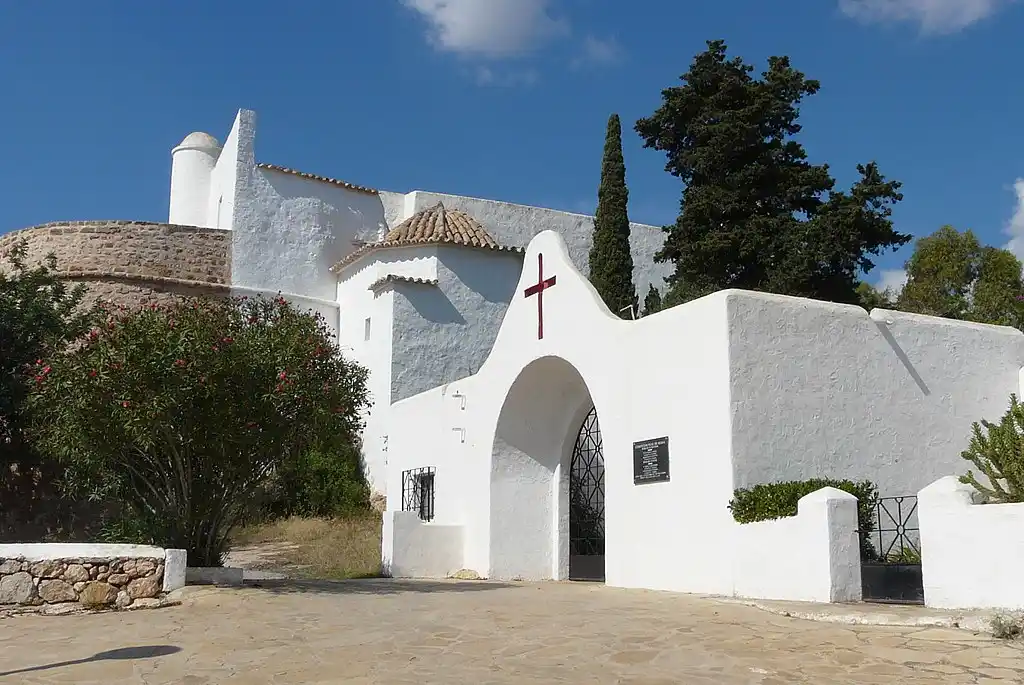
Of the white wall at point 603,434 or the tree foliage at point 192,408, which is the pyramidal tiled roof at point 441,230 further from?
the tree foliage at point 192,408

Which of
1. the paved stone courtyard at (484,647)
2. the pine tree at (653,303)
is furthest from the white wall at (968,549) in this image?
the pine tree at (653,303)

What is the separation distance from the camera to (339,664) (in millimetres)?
6820

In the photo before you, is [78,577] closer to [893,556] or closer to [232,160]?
[893,556]

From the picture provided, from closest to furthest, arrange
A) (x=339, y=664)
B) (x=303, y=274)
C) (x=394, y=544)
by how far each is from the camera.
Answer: (x=339, y=664), (x=394, y=544), (x=303, y=274)

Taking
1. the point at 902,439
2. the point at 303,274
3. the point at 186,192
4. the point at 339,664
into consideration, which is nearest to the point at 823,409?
the point at 902,439

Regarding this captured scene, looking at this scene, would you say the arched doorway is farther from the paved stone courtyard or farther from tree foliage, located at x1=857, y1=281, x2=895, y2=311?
tree foliage, located at x1=857, y1=281, x2=895, y2=311

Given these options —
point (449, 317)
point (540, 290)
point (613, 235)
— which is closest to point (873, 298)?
→ point (613, 235)

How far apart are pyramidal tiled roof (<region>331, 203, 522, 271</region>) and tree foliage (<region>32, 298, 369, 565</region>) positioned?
11.2 m

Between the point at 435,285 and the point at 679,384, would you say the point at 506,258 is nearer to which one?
the point at 435,285

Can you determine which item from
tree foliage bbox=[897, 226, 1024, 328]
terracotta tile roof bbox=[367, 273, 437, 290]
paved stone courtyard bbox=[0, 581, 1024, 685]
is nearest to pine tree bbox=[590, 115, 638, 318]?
terracotta tile roof bbox=[367, 273, 437, 290]

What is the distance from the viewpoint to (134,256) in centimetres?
2570

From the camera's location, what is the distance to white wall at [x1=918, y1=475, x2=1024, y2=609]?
8.28 metres

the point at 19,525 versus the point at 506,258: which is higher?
the point at 506,258

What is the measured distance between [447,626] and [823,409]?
5601 millimetres
